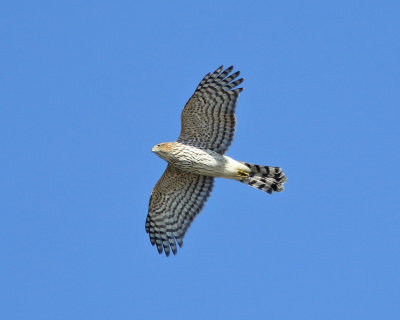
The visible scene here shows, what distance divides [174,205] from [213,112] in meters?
2.23

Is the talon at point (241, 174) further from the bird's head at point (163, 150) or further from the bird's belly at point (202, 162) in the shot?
the bird's head at point (163, 150)

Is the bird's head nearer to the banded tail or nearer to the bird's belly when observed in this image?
the bird's belly

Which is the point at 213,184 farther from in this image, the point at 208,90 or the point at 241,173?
the point at 208,90

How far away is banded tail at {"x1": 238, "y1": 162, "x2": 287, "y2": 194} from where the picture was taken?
17.2 m

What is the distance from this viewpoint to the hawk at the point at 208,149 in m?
16.8

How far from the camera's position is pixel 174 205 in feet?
58.2

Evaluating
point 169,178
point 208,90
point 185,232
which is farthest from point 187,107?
point 185,232

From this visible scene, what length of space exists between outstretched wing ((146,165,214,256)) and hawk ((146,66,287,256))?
2 centimetres

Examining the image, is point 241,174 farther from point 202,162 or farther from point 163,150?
point 163,150

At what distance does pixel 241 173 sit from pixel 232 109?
129 cm

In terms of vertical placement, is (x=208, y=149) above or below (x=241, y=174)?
above

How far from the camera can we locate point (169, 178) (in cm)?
1741

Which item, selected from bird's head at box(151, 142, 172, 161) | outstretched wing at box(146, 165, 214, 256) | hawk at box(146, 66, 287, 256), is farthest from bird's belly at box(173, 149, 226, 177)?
outstretched wing at box(146, 165, 214, 256)

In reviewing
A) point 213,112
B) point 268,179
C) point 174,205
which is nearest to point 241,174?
point 268,179
